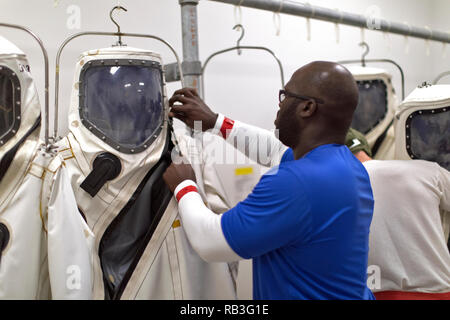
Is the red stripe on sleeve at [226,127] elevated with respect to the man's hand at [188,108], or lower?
lower

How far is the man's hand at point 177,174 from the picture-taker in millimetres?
1202

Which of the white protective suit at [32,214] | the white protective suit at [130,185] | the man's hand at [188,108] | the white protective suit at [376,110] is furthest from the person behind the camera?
the white protective suit at [376,110]

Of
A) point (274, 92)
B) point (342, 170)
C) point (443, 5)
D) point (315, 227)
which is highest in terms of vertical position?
point (443, 5)

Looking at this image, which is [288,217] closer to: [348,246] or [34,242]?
[348,246]

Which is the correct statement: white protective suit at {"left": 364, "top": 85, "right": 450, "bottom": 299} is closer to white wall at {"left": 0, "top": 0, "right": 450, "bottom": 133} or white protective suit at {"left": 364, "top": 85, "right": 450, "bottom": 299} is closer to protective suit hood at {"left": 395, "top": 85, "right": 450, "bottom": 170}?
protective suit hood at {"left": 395, "top": 85, "right": 450, "bottom": 170}

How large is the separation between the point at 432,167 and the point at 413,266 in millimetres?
348

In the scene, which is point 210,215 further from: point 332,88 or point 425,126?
point 425,126

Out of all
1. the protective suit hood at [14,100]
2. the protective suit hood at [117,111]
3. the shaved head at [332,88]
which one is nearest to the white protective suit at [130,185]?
the protective suit hood at [117,111]

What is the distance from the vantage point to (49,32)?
1474 mm

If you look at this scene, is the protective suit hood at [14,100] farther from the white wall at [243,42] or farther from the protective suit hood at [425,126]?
the protective suit hood at [425,126]

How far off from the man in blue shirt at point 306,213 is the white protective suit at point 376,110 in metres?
1.01

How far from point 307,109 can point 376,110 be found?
1.13m

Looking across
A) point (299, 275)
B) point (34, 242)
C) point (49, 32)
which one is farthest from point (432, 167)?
point (49, 32)
